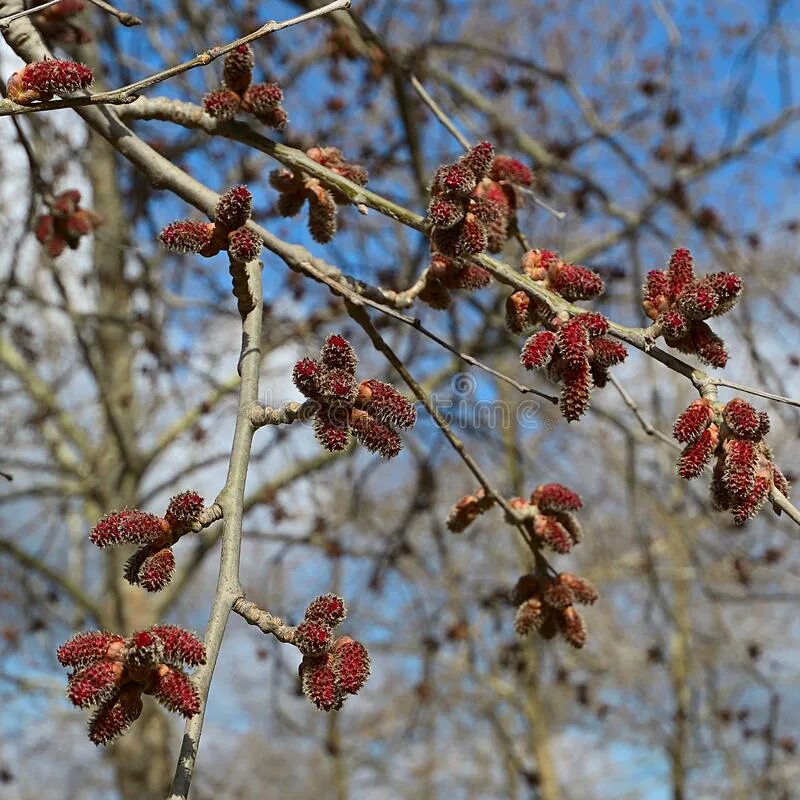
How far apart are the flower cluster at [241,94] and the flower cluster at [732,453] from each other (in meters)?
1.03

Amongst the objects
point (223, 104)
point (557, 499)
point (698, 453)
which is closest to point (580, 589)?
point (557, 499)

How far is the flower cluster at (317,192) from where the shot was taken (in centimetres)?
179

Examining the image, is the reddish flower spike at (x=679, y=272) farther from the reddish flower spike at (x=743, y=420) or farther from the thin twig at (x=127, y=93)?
the thin twig at (x=127, y=93)

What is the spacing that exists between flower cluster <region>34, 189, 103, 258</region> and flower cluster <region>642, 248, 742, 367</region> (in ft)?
5.16

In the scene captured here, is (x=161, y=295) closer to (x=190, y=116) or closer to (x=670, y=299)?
(x=190, y=116)

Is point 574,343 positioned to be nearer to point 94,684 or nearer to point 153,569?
point 153,569

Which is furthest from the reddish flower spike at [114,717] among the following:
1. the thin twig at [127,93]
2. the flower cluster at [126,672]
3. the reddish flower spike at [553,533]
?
the reddish flower spike at [553,533]

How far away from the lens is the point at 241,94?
72.1 inches

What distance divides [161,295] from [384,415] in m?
4.39

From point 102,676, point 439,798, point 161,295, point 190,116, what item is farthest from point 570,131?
point 439,798

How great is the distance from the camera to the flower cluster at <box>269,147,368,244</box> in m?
1.79

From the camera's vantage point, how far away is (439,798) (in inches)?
627

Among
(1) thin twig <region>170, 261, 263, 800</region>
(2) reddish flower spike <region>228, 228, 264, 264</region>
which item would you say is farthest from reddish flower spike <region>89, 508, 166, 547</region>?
(2) reddish flower spike <region>228, 228, 264, 264</region>

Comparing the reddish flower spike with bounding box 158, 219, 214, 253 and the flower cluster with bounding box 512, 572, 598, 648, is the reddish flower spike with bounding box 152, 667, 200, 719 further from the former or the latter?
the flower cluster with bounding box 512, 572, 598, 648
